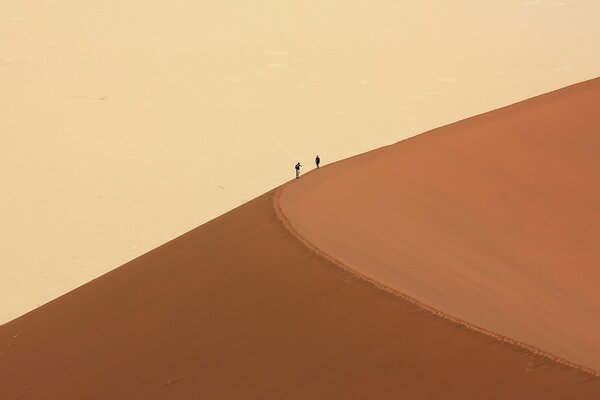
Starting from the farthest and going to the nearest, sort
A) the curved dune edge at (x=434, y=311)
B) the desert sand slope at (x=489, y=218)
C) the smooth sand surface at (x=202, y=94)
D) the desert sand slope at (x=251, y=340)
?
the smooth sand surface at (x=202, y=94) → the desert sand slope at (x=489, y=218) → the desert sand slope at (x=251, y=340) → the curved dune edge at (x=434, y=311)

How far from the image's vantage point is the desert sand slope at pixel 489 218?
31.4 feet

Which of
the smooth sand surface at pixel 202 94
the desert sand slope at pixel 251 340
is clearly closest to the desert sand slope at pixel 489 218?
the desert sand slope at pixel 251 340

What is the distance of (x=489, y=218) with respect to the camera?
12.8 m

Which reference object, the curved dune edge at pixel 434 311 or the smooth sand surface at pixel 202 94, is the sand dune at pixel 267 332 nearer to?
the curved dune edge at pixel 434 311

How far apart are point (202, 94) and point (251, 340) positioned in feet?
71.1

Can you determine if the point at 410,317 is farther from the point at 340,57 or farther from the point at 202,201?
the point at 340,57

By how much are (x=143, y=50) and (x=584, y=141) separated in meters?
20.0

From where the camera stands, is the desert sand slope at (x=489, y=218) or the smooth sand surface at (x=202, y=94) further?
the smooth sand surface at (x=202, y=94)

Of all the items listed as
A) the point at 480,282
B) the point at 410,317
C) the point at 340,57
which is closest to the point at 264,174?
the point at 340,57

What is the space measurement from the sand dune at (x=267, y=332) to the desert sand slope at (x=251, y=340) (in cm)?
1

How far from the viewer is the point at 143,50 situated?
3362cm

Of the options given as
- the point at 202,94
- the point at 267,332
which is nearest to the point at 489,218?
the point at 267,332

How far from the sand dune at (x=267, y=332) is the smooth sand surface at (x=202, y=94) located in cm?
683

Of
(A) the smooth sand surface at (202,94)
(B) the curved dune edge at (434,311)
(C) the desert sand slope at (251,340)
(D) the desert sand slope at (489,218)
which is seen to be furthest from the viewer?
(A) the smooth sand surface at (202,94)
